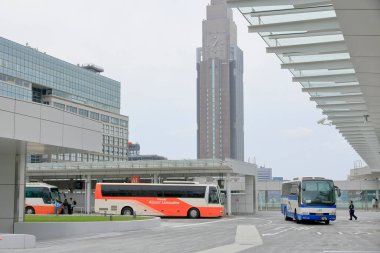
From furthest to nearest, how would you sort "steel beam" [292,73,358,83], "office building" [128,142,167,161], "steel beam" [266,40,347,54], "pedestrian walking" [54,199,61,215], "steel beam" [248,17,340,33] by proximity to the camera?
1. "office building" [128,142,167,161]
2. "pedestrian walking" [54,199,61,215]
3. "steel beam" [292,73,358,83]
4. "steel beam" [266,40,347,54]
5. "steel beam" [248,17,340,33]

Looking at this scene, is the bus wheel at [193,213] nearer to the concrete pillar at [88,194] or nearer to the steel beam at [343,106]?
the concrete pillar at [88,194]

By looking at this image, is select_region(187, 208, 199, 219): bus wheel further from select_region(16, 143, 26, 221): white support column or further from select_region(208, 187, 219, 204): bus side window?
select_region(16, 143, 26, 221): white support column

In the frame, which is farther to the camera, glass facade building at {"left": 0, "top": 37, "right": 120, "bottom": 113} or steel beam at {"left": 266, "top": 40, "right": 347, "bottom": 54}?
glass facade building at {"left": 0, "top": 37, "right": 120, "bottom": 113}

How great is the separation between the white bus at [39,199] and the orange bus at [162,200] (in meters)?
5.37

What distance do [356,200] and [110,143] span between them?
77234 mm

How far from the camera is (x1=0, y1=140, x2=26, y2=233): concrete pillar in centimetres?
2188

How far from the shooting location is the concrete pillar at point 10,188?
2188cm

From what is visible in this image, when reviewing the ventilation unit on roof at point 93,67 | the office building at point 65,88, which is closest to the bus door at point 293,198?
the office building at point 65,88

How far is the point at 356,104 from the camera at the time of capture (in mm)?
22156

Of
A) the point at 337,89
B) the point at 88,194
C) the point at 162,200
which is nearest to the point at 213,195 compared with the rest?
the point at 162,200

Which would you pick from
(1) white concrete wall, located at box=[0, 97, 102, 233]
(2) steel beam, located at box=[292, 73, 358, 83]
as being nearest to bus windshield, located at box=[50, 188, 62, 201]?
(1) white concrete wall, located at box=[0, 97, 102, 233]

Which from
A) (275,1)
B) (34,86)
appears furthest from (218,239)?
(34,86)

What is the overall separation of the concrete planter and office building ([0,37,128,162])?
5837cm

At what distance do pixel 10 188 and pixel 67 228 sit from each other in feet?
10.3
